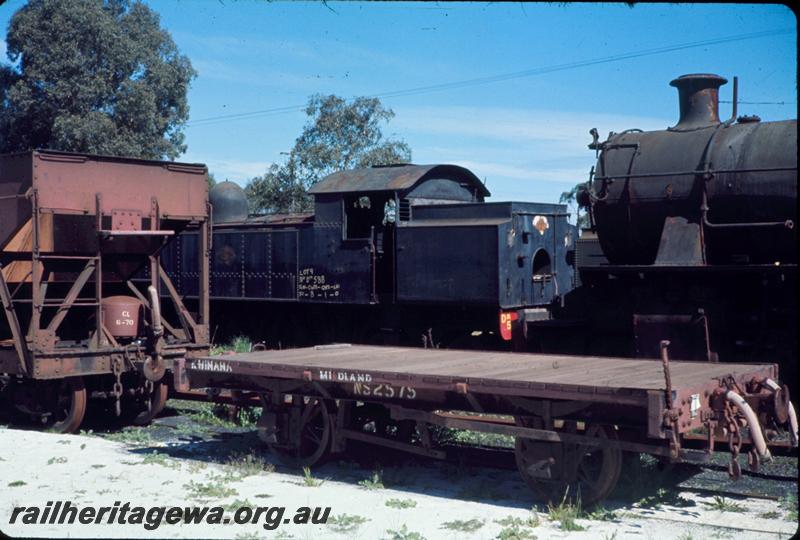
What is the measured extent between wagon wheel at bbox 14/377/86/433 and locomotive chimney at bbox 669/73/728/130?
7.91 meters

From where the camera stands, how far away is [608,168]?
33.1 feet

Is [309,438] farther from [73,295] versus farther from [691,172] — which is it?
[691,172]

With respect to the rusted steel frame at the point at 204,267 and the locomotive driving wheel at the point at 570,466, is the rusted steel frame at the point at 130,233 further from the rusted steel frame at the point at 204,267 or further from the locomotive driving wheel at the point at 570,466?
the locomotive driving wheel at the point at 570,466

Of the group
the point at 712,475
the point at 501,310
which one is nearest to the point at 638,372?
the point at 712,475

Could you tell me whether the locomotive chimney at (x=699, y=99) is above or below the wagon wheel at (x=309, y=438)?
above

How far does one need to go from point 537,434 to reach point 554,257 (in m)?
8.39

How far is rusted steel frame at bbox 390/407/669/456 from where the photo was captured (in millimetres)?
6328

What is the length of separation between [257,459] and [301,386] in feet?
3.47

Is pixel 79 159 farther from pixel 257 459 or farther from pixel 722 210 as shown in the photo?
pixel 722 210

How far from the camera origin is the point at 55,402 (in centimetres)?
1104

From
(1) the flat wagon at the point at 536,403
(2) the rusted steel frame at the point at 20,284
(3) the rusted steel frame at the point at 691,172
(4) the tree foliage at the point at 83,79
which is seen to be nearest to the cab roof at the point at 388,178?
(3) the rusted steel frame at the point at 691,172

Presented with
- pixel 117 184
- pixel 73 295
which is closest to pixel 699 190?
pixel 117 184

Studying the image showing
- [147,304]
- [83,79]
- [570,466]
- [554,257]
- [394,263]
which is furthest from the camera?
[83,79]

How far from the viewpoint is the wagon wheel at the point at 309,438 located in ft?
27.1
